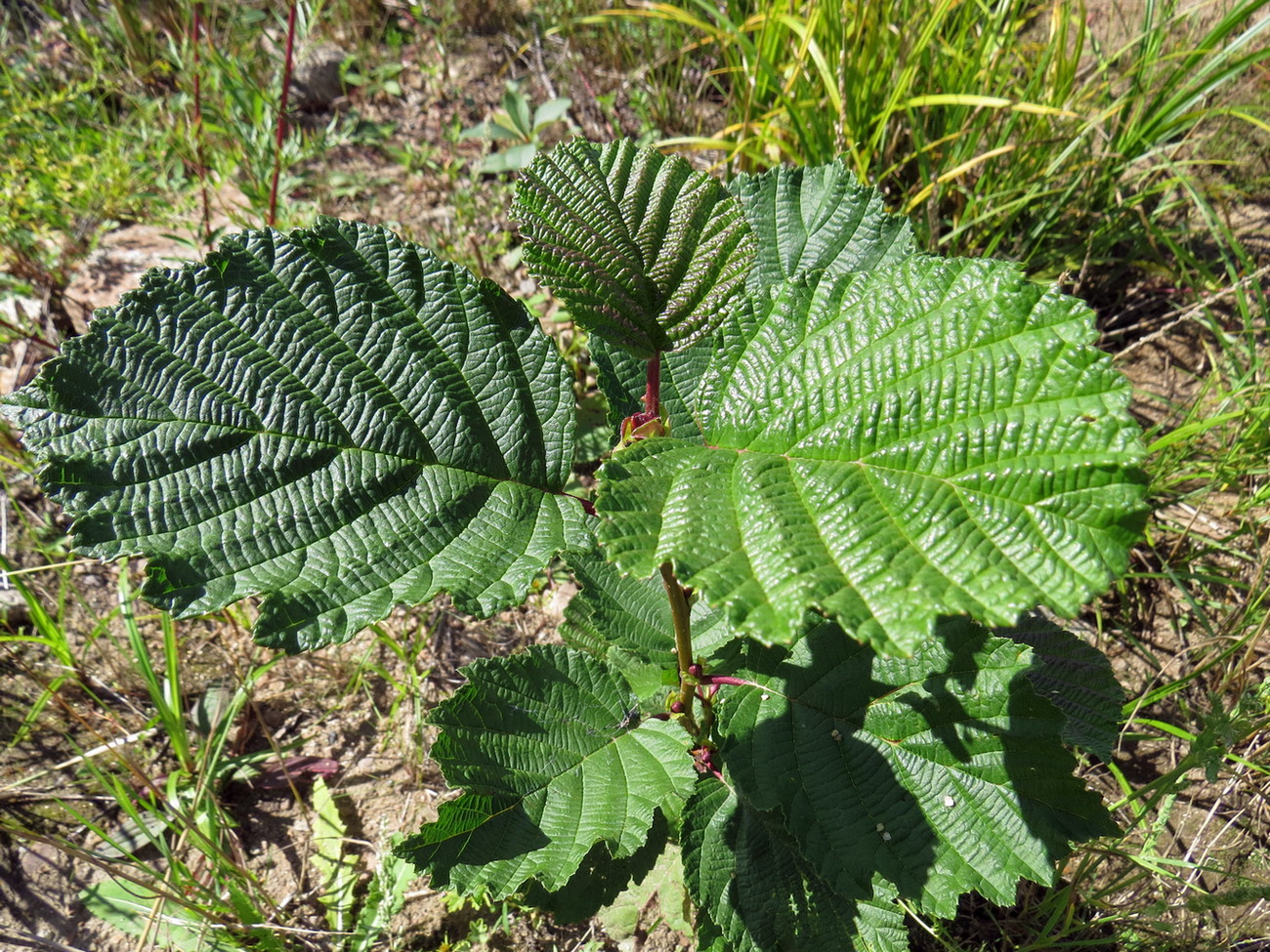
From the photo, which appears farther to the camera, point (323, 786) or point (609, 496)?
point (323, 786)

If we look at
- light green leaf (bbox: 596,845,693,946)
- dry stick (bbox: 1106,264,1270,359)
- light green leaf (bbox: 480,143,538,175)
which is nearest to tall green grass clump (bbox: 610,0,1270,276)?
dry stick (bbox: 1106,264,1270,359)

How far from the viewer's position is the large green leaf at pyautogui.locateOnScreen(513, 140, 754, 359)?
1.31 metres

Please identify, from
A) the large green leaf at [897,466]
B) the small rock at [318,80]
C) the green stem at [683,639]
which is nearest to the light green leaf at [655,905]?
the green stem at [683,639]

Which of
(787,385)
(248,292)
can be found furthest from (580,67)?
(787,385)

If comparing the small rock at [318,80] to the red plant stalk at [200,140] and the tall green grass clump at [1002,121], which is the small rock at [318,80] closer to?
the red plant stalk at [200,140]

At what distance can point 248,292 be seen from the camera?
4.34ft

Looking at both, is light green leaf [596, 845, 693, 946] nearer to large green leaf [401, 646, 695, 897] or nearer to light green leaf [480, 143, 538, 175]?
large green leaf [401, 646, 695, 897]

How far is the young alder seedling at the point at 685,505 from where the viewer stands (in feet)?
3.26

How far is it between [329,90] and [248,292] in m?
3.42

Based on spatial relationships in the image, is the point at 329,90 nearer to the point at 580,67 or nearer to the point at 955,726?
the point at 580,67

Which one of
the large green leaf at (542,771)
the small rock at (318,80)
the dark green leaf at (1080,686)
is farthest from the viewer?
the small rock at (318,80)

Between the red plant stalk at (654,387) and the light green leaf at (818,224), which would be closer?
the red plant stalk at (654,387)

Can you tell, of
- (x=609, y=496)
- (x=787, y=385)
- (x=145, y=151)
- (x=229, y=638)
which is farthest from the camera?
(x=145, y=151)

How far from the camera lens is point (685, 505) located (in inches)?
41.6
